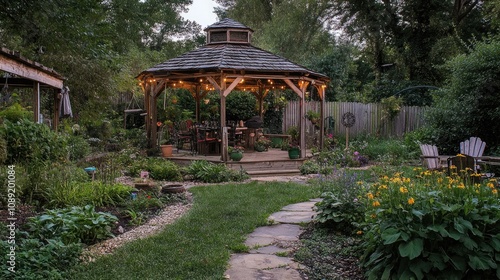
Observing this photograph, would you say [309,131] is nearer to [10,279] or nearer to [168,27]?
[10,279]

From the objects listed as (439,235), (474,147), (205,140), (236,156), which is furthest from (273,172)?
(439,235)

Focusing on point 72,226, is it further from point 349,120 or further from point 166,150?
point 349,120

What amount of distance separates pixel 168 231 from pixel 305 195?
3399mm

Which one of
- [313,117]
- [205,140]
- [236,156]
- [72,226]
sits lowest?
[72,226]

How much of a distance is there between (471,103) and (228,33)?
766 cm

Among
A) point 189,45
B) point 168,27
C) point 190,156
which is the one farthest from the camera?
point 168,27

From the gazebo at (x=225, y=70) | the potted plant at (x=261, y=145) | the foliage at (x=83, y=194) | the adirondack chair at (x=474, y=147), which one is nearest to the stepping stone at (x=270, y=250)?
the foliage at (x=83, y=194)

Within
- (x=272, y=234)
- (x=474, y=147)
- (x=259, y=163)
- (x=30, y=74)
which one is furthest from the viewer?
(x=259, y=163)

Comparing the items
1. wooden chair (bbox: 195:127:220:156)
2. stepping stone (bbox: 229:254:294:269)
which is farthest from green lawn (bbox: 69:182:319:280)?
wooden chair (bbox: 195:127:220:156)

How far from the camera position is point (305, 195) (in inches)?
325

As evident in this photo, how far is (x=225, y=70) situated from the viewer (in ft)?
39.6

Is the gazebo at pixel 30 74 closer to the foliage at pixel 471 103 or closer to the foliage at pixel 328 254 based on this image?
the foliage at pixel 328 254

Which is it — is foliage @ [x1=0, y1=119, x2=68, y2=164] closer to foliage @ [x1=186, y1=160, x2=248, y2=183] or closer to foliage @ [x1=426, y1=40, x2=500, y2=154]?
foliage @ [x1=186, y1=160, x2=248, y2=183]

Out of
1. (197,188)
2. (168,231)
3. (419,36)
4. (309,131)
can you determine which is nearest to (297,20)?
(419,36)
